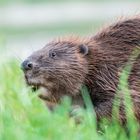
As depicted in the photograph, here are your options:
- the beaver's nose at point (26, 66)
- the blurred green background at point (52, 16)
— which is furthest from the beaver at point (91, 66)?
the blurred green background at point (52, 16)

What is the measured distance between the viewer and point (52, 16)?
61.6ft

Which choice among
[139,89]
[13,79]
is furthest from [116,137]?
[13,79]

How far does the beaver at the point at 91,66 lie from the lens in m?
6.07

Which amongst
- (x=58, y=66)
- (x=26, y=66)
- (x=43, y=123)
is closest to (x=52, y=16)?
(x=58, y=66)

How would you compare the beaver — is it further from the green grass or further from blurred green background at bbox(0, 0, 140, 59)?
blurred green background at bbox(0, 0, 140, 59)

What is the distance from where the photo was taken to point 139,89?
611 centimetres

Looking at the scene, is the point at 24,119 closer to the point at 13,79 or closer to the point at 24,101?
the point at 24,101

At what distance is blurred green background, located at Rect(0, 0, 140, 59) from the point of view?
48.4 feet

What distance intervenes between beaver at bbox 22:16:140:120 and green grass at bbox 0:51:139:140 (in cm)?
9

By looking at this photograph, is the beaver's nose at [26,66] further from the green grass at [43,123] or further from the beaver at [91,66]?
the green grass at [43,123]

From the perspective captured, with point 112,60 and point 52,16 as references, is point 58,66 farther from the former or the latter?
point 52,16

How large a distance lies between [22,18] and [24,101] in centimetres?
1222

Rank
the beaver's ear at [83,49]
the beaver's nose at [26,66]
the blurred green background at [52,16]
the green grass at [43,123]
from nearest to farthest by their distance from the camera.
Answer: the green grass at [43,123]
the beaver's nose at [26,66]
the beaver's ear at [83,49]
the blurred green background at [52,16]

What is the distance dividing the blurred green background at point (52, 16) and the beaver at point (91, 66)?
6188mm
